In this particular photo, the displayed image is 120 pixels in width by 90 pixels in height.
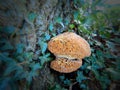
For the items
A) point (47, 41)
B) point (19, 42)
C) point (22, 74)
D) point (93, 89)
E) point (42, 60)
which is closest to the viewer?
point (22, 74)

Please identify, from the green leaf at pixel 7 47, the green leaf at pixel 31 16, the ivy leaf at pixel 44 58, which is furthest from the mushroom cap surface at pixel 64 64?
the green leaf at pixel 7 47

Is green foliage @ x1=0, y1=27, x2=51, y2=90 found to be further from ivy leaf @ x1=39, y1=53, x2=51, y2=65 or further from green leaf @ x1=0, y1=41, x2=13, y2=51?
ivy leaf @ x1=39, y1=53, x2=51, y2=65

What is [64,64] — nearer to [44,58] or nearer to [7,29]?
[44,58]

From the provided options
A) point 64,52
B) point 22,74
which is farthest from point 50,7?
point 22,74

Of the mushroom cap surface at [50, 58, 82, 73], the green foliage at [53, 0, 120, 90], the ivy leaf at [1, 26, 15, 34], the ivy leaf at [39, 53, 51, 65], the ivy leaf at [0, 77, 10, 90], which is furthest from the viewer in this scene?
the green foliage at [53, 0, 120, 90]

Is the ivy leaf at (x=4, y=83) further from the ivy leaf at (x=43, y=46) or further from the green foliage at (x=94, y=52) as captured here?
the green foliage at (x=94, y=52)

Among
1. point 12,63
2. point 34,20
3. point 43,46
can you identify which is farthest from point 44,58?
point 12,63

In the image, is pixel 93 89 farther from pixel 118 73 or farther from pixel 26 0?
pixel 26 0

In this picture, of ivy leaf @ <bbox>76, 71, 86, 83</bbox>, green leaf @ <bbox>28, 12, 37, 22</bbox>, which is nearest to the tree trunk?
green leaf @ <bbox>28, 12, 37, 22</bbox>
